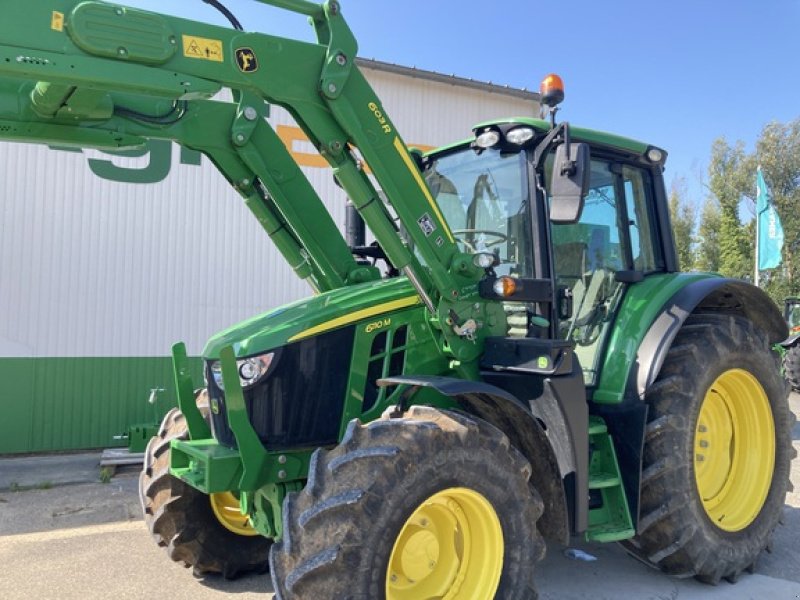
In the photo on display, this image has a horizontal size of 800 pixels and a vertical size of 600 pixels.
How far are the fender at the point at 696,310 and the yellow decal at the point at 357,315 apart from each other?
1.30 metres

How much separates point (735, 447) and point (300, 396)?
292 cm

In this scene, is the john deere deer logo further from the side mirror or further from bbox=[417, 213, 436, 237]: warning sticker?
the side mirror

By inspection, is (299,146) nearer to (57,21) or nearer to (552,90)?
(552,90)

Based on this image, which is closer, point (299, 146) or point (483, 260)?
point (483, 260)

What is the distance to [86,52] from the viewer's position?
2320 mm

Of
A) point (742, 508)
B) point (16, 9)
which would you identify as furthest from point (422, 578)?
point (16, 9)

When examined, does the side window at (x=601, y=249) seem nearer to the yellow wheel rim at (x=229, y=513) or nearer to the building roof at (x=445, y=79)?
the yellow wheel rim at (x=229, y=513)

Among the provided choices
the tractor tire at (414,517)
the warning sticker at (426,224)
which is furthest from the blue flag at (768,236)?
the tractor tire at (414,517)

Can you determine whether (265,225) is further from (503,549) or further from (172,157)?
(172,157)

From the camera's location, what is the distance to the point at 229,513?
3.81m

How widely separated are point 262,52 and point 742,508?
3.81 m

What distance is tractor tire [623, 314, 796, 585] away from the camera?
3.51 meters

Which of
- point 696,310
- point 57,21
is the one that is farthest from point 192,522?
point 696,310

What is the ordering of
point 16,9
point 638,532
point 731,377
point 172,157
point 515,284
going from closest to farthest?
point 16,9, point 515,284, point 638,532, point 731,377, point 172,157
